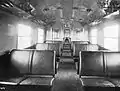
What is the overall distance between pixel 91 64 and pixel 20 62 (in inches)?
52.8

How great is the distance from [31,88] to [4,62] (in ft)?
3.37

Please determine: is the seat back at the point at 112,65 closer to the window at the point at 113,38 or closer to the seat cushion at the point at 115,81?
the seat cushion at the point at 115,81

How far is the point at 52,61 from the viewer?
108 inches

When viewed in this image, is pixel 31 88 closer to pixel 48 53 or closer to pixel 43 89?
pixel 43 89

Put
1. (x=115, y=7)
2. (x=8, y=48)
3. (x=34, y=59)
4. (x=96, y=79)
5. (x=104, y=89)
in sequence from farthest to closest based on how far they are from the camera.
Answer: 1. (x=115, y=7)
2. (x=8, y=48)
3. (x=34, y=59)
4. (x=96, y=79)
5. (x=104, y=89)

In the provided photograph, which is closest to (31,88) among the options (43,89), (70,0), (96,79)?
(43,89)

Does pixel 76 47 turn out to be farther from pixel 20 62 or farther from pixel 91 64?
pixel 20 62

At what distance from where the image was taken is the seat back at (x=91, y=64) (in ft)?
8.75

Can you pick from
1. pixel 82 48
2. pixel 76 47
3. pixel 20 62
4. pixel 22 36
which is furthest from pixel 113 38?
pixel 20 62

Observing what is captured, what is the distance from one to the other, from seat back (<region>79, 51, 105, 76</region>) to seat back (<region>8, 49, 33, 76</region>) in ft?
3.28

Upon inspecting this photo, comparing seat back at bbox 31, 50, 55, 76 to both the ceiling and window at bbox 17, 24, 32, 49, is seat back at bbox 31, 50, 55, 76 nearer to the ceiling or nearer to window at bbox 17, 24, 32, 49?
the ceiling

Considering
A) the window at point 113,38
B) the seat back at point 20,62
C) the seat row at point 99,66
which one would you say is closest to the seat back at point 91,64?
the seat row at point 99,66

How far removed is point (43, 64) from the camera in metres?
2.75

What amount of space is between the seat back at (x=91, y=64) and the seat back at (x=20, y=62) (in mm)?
1001
